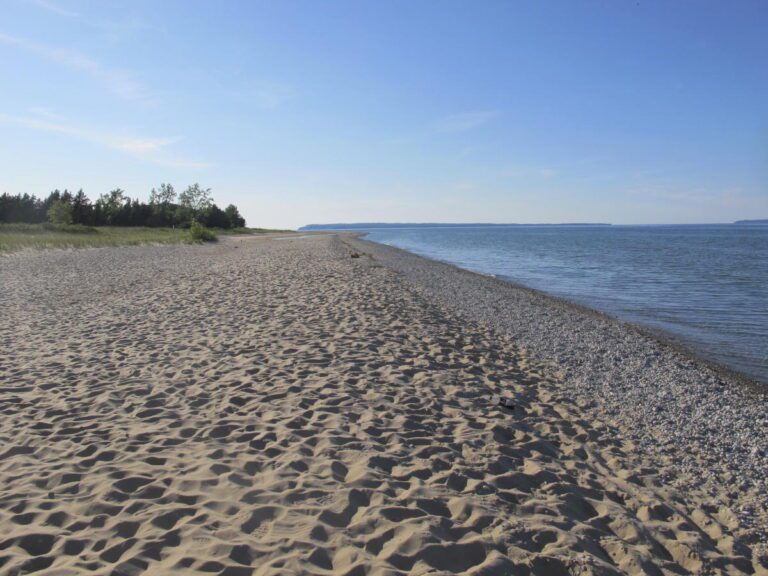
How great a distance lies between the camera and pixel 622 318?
17.1m

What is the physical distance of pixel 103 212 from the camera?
82.9 metres

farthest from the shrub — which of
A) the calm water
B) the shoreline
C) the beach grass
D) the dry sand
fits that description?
the dry sand

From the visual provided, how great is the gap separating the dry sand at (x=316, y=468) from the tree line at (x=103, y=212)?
57.2 m

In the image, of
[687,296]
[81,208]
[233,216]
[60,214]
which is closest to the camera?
[687,296]

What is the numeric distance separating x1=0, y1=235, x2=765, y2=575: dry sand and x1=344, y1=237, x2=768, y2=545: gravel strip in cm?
40

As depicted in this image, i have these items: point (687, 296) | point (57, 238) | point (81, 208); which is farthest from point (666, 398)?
point (81, 208)

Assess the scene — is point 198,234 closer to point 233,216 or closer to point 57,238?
point 57,238

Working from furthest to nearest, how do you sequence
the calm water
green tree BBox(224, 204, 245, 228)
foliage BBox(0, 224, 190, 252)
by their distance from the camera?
green tree BBox(224, 204, 245, 228) → foliage BBox(0, 224, 190, 252) → the calm water

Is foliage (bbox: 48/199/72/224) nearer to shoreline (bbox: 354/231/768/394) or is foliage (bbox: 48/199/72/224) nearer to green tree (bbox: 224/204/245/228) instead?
green tree (bbox: 224/204/245/228)

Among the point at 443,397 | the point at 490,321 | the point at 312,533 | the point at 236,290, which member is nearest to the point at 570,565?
the point at 312,533

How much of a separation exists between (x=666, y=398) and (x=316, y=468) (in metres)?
6.45

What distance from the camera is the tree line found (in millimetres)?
71250

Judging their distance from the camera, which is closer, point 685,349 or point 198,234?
point 685,349

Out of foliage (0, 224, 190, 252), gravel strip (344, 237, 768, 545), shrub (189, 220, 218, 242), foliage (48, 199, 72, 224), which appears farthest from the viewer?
foliage (48, 199, 72, 224)
